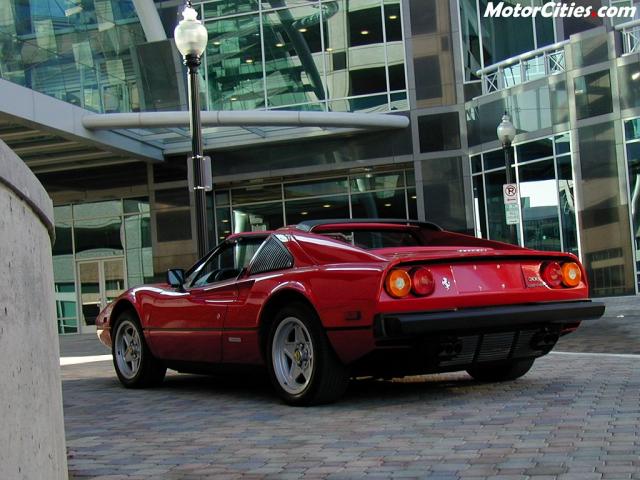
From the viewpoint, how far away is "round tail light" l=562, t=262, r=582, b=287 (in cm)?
672

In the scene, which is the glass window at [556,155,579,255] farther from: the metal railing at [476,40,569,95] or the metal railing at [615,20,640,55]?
the metal railing at [615,20,640,55]

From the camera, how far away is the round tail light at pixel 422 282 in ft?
19.8

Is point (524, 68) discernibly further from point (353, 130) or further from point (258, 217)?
point (258, 217)

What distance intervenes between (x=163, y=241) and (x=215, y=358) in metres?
21.0

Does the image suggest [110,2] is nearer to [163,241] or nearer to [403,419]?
[163,241]

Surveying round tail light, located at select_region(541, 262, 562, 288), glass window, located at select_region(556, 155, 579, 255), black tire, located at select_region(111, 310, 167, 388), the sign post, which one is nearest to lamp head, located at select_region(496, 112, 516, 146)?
the sign post

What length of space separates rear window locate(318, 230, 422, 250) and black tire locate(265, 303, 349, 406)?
0.76m

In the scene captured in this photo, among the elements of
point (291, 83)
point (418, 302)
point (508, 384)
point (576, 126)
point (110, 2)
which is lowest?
point (508, 384)

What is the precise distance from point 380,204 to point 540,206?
192 inches

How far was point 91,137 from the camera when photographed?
889 inches

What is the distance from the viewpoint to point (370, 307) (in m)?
6.03

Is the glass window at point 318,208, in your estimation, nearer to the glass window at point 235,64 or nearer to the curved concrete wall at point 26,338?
the glass window at point 235,64

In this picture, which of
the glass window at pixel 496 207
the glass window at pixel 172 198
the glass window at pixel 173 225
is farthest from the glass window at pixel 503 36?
the glass window at pixel 173 225

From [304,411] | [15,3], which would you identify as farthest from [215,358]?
[15,3]
